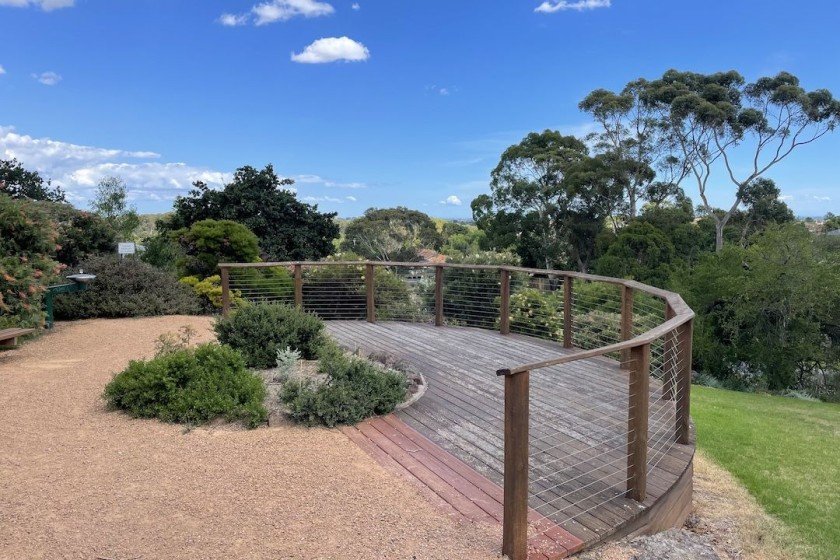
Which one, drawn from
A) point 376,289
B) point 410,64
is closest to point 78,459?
point 376,289

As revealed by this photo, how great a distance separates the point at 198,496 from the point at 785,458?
534 cm

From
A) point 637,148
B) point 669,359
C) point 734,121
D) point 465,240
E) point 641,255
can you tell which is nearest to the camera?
point 669,359

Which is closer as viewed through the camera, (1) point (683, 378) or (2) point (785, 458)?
(1) point (683, 378)

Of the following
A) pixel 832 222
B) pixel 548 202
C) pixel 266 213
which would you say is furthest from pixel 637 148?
pixel 832 222

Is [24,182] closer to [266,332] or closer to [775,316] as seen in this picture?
[266,332]

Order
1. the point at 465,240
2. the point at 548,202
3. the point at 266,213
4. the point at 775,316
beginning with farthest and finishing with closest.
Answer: the point at 465,240, the point at 548,202, the point at 266,213, the point at 775,316

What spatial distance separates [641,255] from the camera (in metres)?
24.4

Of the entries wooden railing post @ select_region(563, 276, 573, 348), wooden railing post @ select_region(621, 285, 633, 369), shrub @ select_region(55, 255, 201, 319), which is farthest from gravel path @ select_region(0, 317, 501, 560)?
shrub @ select_region(55, 255, 201, 319)

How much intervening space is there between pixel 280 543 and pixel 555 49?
19249 millimetres

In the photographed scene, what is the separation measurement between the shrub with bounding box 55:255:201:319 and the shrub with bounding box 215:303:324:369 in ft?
13.9

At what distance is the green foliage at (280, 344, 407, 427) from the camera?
4059 millimetres

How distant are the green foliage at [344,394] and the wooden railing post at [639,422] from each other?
1.91 m

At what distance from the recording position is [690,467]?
3.53 meters

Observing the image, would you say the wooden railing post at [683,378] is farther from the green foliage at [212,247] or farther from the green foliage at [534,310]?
the green foliage at [212,247]
